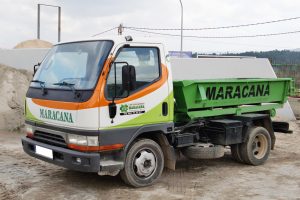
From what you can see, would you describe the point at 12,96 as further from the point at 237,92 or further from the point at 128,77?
the point at 128,77

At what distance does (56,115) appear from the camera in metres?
6.22

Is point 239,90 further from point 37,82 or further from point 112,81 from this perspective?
point 37,82

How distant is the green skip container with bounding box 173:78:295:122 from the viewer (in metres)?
7.25

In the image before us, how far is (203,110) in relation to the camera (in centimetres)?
762

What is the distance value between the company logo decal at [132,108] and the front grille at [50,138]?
3.17ft

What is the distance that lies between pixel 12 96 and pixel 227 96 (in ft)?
23.4

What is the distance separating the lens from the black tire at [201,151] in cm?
744

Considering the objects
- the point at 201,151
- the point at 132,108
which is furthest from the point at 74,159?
the point at 201,151

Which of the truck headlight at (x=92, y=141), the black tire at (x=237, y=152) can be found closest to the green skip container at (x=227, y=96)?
the black tire at (x=237, y=152)

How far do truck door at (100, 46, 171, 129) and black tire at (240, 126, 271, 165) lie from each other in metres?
2.31

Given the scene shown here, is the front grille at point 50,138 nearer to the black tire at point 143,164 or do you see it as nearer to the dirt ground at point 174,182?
the dirt ground at point 174,182

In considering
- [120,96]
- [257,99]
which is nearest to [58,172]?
[120,96]

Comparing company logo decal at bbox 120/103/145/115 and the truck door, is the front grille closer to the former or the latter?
the truck door

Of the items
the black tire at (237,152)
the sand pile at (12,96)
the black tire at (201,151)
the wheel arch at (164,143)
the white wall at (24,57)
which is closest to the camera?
the wheel arch at (164,143)
